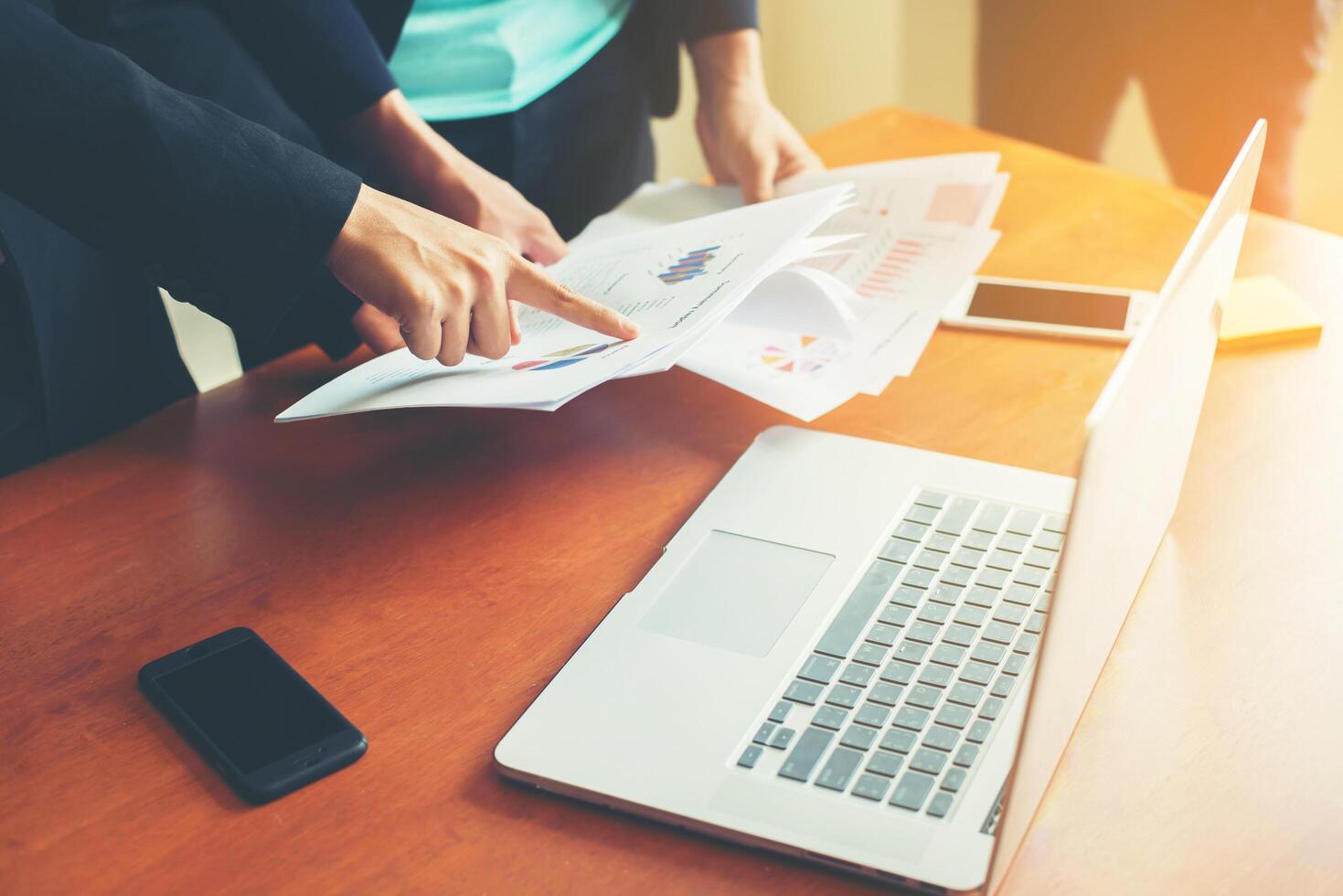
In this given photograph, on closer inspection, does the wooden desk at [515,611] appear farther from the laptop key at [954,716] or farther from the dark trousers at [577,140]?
the dark trousers at [577,140]

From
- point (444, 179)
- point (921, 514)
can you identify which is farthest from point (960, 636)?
point (444, 179)

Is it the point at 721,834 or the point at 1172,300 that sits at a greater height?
the point at 1172,300

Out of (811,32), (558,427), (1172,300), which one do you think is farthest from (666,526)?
(811,32)

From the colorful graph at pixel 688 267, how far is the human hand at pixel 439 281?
79mm

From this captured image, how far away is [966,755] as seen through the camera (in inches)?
21.2

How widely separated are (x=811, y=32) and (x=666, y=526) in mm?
2306

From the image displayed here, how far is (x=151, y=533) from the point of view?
0.78 meters

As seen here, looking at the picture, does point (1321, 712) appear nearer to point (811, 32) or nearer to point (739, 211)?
point (739, 211)

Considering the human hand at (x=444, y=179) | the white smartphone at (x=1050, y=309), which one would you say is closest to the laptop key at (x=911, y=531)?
the white smartphone at (x=1050, y=309)

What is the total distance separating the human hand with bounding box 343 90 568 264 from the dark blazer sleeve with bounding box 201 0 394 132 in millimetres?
19

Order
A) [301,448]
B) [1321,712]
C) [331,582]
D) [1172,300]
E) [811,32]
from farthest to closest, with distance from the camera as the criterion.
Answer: [811,32], [301,448], [331,582], [1321,712], [1172,300]

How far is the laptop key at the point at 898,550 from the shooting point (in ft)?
2.24

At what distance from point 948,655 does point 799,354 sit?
362 millimetres

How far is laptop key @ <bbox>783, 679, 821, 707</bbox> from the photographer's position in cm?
58
